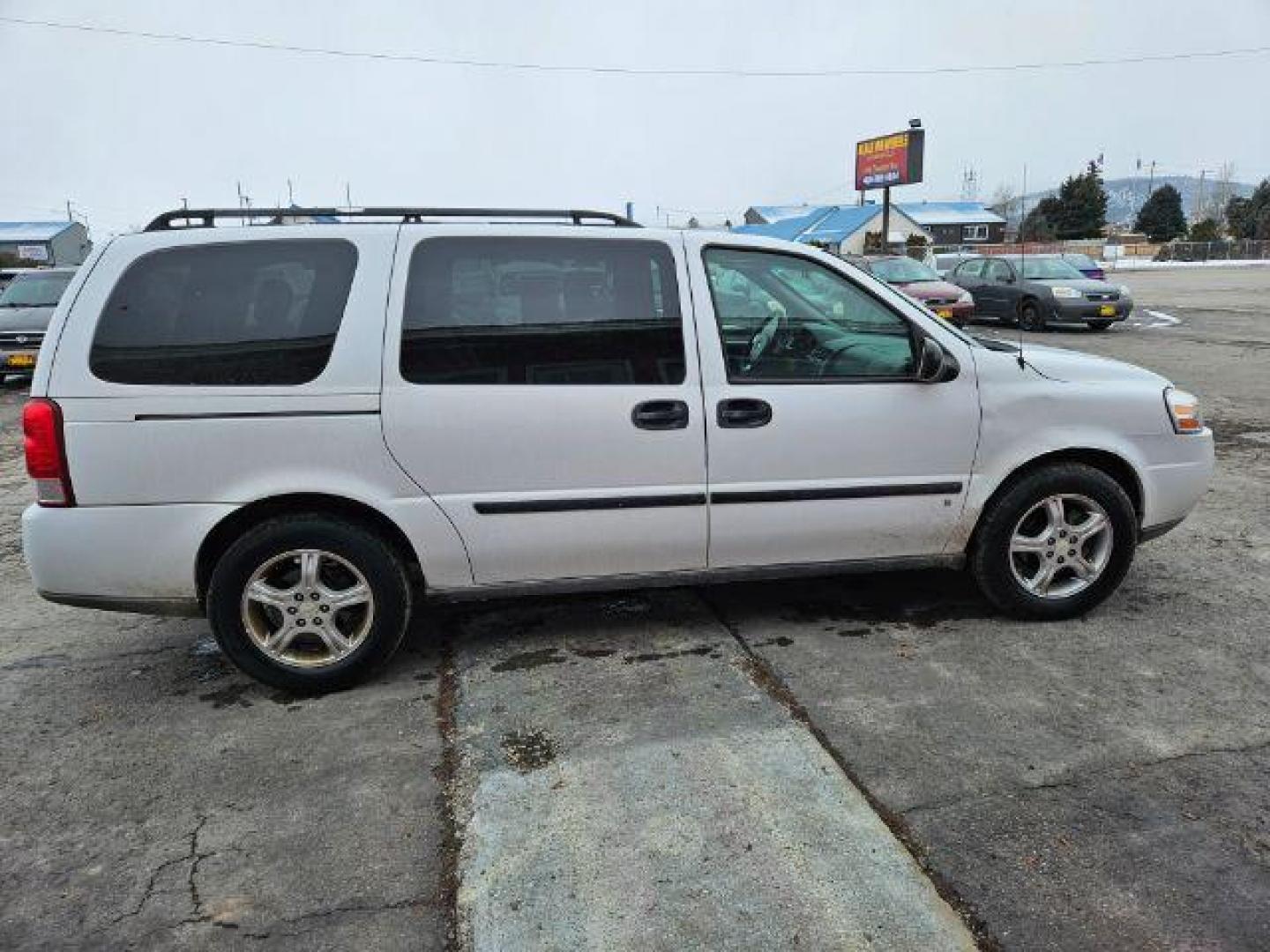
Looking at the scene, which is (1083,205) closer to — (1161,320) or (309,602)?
(1161,320)

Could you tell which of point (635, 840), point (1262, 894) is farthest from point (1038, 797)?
point (635, 840)

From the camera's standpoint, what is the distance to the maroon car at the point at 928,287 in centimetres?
1631

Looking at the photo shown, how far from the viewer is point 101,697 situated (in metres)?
3.73

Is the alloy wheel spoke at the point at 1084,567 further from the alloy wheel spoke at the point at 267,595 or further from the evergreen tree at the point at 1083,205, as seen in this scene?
the evergreen tree at the point at 1083,205

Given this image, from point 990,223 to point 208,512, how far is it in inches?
3339

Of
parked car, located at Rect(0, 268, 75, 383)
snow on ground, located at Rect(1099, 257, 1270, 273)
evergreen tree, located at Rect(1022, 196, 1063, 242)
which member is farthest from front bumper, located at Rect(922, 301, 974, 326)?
evergreen tree, located at Rect(1022, 196, 1063, 242)

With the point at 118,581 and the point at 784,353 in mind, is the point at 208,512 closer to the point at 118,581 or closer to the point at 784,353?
the point at 118,581

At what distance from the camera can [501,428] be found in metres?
3.59

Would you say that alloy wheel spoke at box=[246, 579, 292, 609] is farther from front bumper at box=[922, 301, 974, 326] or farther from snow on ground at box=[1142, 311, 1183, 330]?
snow on ground at box=[1142, 311, 1183, 330]

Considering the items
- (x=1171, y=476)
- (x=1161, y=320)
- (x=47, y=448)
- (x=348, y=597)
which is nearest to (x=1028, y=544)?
(x=1171, y=476)

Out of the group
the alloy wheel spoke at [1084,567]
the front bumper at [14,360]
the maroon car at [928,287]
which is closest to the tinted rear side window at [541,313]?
the alloy wheel spoke at [1084,567]

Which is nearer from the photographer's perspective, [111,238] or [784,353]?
[111,238]

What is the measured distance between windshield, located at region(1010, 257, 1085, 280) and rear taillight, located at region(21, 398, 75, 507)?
1756 centimetres

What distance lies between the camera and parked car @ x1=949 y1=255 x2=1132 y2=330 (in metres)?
17.1
